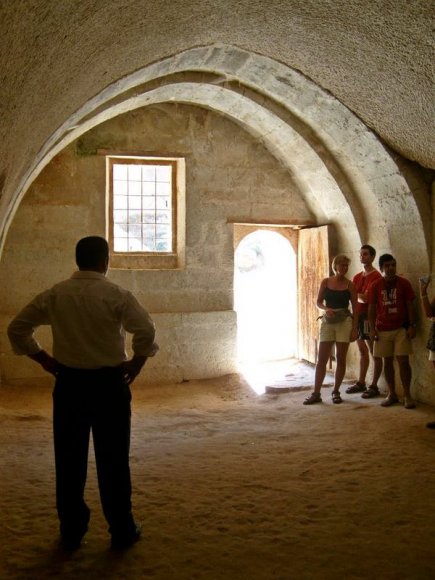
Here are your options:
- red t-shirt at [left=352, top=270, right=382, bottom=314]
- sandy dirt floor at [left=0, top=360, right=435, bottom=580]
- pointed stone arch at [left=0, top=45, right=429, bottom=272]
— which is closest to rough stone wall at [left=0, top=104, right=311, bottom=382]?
pointed stone arch at [left=0, top=45, right=429, bottom=272]

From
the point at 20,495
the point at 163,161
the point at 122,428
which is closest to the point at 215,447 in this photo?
the point at 20,495

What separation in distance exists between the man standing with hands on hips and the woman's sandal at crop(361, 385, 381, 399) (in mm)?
4237

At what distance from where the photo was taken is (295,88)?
6.01m

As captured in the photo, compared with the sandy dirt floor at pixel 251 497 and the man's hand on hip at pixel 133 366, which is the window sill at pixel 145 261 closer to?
the sandy dirt floor at pixel 251 497

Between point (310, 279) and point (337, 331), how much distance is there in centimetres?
184

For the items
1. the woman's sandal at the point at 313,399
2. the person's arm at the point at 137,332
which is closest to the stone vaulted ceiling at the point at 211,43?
the person's arm at the point at 137,332

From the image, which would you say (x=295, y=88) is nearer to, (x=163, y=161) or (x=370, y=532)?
(x=163, y=161)

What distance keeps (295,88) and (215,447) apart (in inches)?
155

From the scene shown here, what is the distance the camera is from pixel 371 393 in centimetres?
640

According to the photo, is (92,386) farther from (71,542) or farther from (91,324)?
(71,542)

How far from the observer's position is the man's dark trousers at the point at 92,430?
2686 mm

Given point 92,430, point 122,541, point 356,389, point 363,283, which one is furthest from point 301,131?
point 122,541

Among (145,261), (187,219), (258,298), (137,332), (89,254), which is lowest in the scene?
(258,298)

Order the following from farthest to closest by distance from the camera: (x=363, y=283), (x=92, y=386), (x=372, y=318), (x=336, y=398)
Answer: (x=363, y=283)
(x=336, y=398)
(x=372, y=318)
(x=92, y=386)
